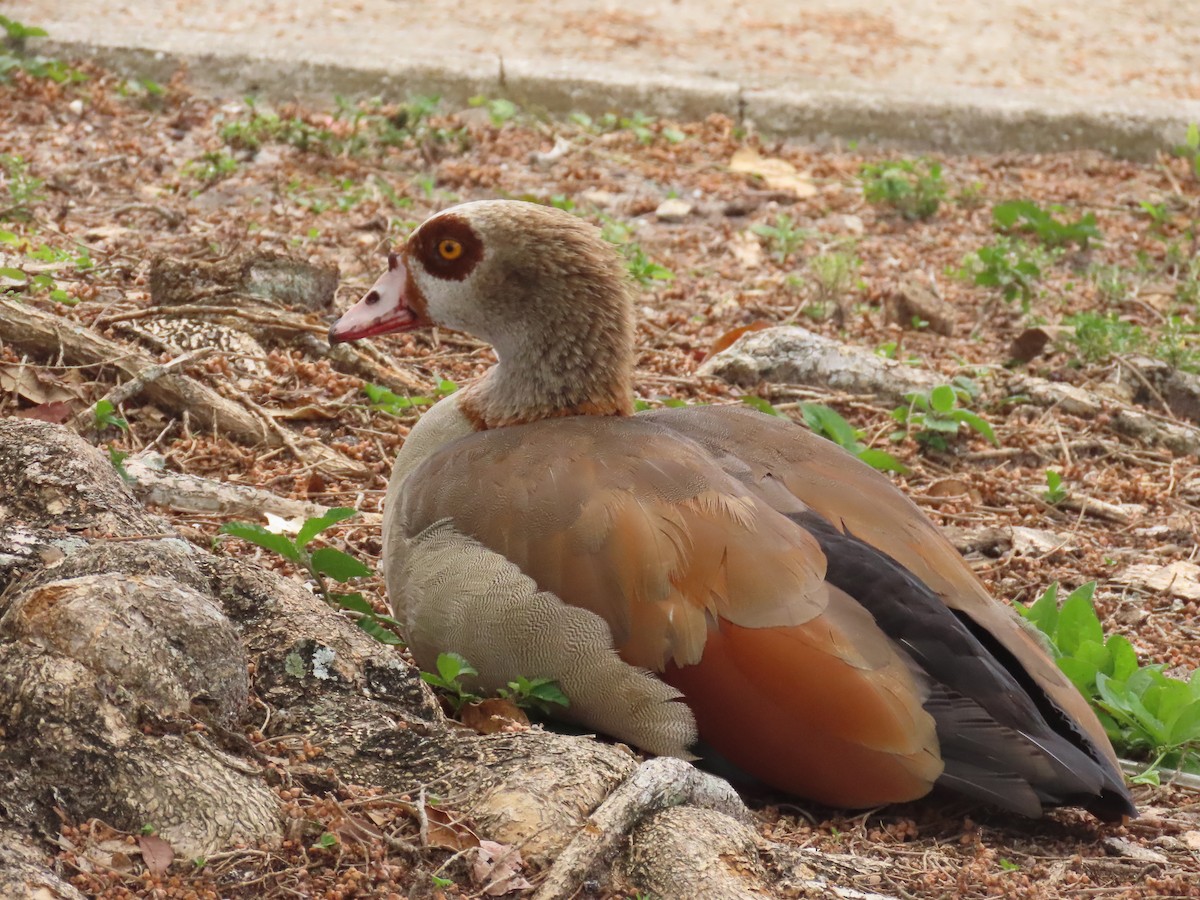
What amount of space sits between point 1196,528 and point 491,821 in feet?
10.5

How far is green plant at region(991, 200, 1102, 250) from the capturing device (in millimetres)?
7270

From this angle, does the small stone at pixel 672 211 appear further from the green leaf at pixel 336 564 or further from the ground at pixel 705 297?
the green leaf at pixel 336 564

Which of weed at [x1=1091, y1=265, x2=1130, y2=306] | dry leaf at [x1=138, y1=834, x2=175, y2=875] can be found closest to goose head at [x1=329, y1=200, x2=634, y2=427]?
dry leaf at [x1=138, y1=834, x2=175, y2=875]

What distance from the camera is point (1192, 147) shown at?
8.60 meters

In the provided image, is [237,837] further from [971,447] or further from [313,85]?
[313,85]

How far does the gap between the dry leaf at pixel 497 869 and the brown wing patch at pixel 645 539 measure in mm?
872

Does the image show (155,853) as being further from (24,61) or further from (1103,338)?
(24,61)

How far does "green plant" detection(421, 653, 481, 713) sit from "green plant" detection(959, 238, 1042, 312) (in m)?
3.77

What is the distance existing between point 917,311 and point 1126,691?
295 centimetres

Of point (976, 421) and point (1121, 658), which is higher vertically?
point (976, 421)

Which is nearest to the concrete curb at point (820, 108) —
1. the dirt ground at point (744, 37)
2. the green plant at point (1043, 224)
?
the dirt ground at point (744, 37)

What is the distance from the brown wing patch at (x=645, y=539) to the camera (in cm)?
336

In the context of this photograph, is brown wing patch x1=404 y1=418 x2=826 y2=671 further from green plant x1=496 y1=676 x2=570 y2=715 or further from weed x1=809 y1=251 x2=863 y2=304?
weed x1=809 y1=251 x2=863 y2=304

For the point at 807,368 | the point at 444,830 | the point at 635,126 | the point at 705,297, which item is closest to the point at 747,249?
the point at 705,297
